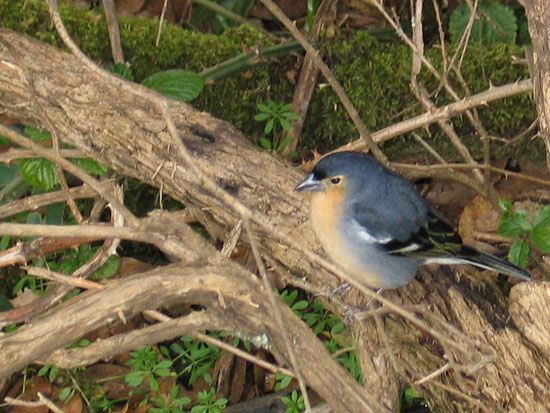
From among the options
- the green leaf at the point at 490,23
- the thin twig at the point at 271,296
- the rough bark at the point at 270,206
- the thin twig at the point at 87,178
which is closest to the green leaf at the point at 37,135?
the rough bark at the point at 270,206

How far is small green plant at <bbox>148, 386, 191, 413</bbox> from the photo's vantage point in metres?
4.80

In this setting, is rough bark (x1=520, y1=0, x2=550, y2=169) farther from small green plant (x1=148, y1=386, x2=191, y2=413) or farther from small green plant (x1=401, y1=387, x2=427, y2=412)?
small green plant (x1=148, y1=386, x2=191, y2=413)

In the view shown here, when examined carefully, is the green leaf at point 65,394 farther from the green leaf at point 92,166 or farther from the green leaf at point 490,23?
the green leaf at point 490,23

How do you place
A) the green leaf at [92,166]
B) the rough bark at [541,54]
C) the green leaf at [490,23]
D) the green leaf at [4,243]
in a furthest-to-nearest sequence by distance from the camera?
Result: the green leaf at [490,23], the green leaf at [4,243], the green leaf at [92,166], the rough bark at [541,54]

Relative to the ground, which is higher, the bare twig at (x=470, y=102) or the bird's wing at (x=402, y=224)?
the bare twig at (x=470, y=102)

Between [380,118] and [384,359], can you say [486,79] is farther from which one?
[384,359]

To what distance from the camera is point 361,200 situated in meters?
4.20

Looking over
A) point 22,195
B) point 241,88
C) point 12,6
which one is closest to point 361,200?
point 241,88

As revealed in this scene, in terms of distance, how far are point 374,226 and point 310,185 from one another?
33 cm

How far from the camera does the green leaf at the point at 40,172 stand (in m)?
4.44

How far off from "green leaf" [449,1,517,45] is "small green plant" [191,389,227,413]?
8.10ft

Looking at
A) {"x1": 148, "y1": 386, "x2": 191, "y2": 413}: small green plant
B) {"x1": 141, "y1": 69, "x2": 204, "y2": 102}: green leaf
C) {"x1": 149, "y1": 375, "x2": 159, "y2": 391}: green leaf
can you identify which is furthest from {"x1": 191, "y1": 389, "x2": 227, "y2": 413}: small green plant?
{"x1": 141, "y1": 69, "x2": 204, "y2": 102}: green leaf

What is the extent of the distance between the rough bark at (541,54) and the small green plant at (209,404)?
6.85 feet

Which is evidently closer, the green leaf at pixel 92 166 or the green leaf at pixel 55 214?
the green leaf at pixel 92 166
